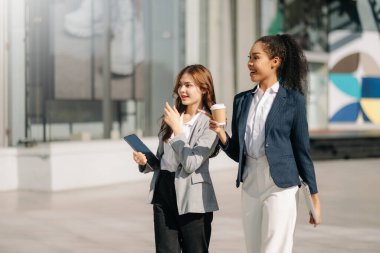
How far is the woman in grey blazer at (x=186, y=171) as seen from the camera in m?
3.99

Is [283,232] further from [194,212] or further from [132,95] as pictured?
[132,95]

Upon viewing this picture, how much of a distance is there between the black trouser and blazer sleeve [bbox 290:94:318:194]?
0.65 metres

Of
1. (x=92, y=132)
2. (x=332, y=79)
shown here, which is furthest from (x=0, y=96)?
(x=332, y=79)

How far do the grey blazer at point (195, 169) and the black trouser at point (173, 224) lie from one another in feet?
0.26

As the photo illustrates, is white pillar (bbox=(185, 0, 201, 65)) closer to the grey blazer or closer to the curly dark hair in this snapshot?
the grey blazer

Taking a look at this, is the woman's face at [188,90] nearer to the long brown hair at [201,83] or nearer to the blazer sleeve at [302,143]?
the long brown hair at [201,83]

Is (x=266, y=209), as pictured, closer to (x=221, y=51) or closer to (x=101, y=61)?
(x=101, y=61)

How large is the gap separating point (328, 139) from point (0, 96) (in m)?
10.8

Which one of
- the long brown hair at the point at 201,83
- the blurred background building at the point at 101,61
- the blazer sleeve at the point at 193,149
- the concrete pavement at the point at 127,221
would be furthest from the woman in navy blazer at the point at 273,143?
the blurred background building at the point at 101,61

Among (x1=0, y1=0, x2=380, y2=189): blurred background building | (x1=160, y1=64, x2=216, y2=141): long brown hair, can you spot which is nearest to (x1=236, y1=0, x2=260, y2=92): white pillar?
(x1=0, y1=0, x2=380, y2=189): blurred background building

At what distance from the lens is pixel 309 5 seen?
94.1 ft

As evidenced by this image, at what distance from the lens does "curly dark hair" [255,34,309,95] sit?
3756 mm

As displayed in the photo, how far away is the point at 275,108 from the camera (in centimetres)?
374

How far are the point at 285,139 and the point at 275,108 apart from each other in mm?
172
